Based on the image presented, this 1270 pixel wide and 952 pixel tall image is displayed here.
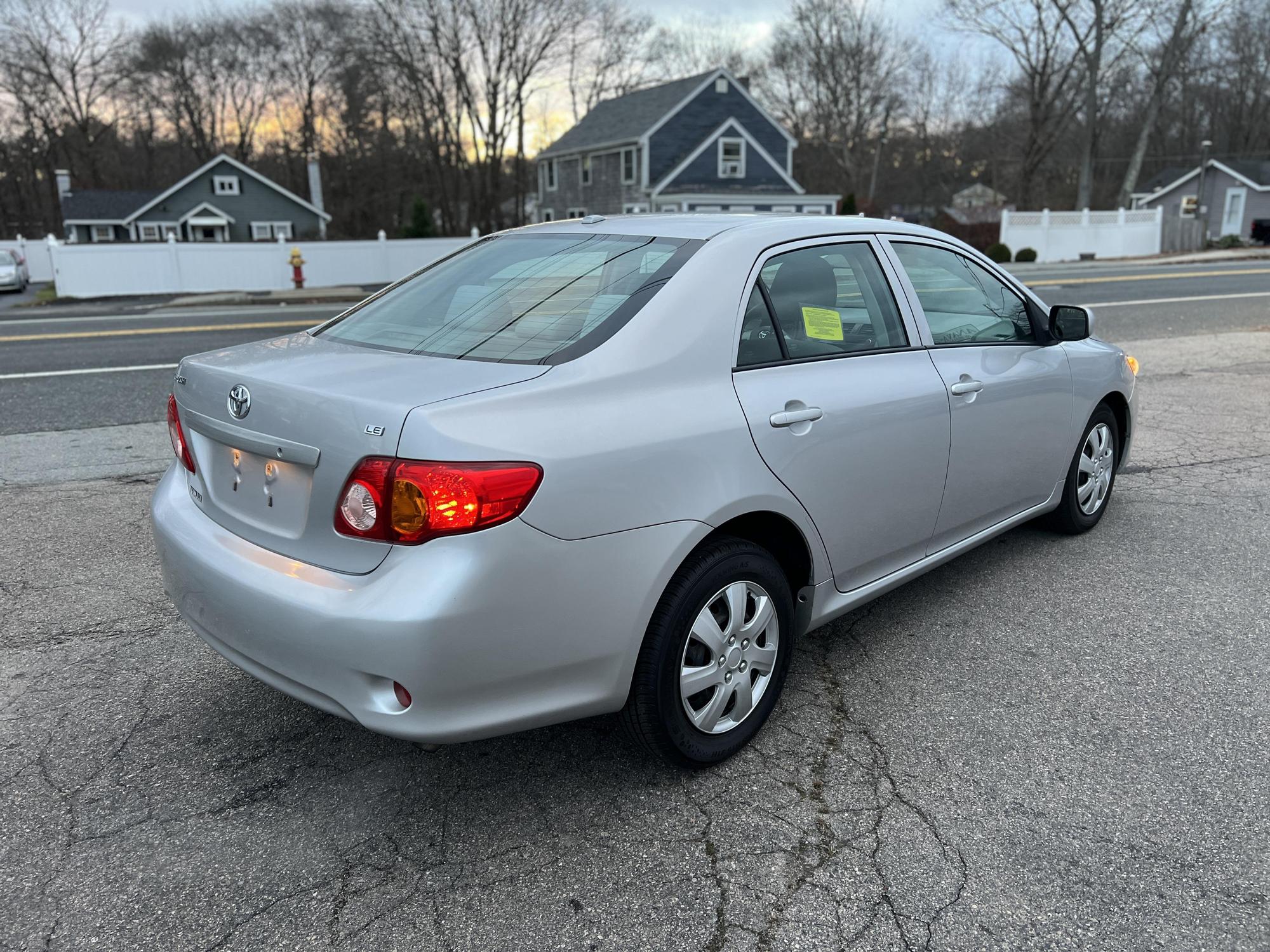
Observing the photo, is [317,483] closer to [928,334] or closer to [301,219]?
[928,334]

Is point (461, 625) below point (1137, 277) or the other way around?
below

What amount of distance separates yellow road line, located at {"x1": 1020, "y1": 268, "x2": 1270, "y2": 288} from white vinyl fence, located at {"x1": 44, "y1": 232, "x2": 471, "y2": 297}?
14592 millimetres

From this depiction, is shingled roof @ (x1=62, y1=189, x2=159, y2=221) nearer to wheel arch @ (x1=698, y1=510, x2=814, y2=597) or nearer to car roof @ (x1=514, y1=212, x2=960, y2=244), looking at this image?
car roof @ (x1=514, y1=212, x2=960, y2=244)

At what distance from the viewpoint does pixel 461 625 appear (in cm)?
224

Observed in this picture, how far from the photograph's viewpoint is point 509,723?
240 centimetres

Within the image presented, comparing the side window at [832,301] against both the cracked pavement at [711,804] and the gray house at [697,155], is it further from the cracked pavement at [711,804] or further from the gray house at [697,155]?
the gray house at [697,155]

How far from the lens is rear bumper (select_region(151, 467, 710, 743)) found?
2.24 m

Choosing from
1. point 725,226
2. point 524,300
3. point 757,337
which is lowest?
point 757,337

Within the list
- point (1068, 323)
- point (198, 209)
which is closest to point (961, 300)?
point (1068, 323)

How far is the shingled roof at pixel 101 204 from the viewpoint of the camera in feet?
146

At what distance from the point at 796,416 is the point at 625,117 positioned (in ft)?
139

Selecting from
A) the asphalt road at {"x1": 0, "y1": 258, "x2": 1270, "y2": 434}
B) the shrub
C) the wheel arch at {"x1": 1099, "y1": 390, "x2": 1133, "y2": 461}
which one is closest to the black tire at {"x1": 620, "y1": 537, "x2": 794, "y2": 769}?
the wheel arch at {"x1": 1099, "y1": 390, "x2": 1133, "y2": 461}

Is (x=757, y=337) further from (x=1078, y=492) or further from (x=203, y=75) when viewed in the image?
(x=203, y=75)

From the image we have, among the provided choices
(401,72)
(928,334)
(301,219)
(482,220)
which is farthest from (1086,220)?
(928,334)
